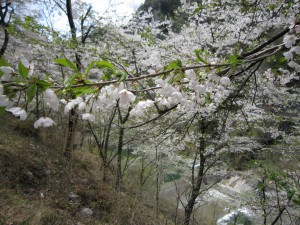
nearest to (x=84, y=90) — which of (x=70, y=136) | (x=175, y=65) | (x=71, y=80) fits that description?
(x=71, y=80)

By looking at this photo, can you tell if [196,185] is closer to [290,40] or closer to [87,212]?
[87,212]

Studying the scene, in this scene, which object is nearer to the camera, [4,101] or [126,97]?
[4,101]

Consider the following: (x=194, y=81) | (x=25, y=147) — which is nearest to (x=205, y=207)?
(x=25, y=147)

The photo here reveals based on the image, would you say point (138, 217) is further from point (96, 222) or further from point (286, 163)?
point (286, 163)

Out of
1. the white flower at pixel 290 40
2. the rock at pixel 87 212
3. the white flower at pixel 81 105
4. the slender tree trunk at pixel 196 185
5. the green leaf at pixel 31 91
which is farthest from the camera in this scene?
the slender tree trunk at pixel 196 185

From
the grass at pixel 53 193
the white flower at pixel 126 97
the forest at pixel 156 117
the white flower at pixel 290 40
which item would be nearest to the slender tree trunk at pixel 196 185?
the forest at pixel 156 117

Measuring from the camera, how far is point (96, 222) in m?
4.58

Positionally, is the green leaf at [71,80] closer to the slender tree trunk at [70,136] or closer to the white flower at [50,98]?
the white flower at [50,98]

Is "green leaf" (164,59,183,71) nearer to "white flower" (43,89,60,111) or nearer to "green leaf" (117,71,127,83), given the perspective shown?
"green leaf" (117,71,127,83)

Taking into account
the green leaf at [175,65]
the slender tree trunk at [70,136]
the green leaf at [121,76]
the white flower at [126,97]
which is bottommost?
the slender tree trunk at [70,136]

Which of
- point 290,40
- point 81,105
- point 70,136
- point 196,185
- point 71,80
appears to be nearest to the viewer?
point 71,80

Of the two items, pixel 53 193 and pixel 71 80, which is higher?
pixel 71 80

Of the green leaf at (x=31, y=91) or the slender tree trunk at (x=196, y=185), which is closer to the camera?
the green leaf at (x=31, y=91)

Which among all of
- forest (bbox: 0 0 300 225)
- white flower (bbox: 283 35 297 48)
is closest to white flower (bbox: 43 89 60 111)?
forest (bbox: 0 0 300 225)
